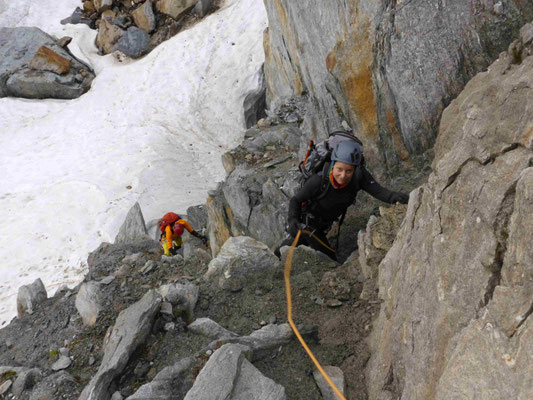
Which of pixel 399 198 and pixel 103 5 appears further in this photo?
pixel 103 5

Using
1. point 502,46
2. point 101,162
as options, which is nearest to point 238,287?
point 502,46

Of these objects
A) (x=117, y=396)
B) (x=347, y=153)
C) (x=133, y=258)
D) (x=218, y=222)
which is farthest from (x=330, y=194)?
(x=218, y=222)

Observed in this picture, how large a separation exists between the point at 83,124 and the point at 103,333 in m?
24.1

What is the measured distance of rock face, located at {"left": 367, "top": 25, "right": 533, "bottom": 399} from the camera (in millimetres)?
2762

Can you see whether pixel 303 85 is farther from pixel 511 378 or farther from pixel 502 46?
pixel 511 378

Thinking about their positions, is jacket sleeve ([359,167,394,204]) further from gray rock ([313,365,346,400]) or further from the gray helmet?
gray rock ([313,365,346,400])

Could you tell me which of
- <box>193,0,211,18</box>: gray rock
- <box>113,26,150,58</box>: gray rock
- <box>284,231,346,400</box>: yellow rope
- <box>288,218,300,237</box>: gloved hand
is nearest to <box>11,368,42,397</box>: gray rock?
<box>284,231,346,400</box>: yellow rope

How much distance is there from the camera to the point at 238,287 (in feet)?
23.8

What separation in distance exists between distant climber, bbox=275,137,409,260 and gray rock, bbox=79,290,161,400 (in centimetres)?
315

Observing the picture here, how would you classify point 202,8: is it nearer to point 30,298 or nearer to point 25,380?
point 30,298

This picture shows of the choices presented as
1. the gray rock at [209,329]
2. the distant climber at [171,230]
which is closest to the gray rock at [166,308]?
the gray rock at [209,329]

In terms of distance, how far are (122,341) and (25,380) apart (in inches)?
70.2

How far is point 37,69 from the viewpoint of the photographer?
98.6ft

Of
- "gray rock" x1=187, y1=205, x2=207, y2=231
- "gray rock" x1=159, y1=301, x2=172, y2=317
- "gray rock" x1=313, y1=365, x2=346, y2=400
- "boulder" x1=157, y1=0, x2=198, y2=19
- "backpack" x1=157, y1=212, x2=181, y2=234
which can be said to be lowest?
"gray rock" x1=187, y1=205, x2=207, y2=231
